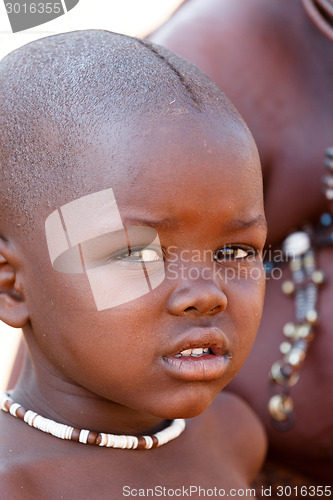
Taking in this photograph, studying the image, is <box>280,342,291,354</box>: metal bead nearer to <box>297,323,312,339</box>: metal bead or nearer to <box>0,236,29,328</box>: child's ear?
<box>297,323,312,339</box>: metal bead

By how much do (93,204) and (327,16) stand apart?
0.72m

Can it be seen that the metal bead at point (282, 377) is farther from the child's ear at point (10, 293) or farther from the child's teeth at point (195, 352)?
the child's ear at point (10, 293)

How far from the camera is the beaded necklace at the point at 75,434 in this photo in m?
1.07

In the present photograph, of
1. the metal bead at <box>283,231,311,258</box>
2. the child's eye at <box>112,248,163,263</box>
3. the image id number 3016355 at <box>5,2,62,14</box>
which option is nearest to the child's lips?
the child's eye at <box>112,248,163,263</box>

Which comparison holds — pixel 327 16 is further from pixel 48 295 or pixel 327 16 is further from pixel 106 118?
pixel 48 295

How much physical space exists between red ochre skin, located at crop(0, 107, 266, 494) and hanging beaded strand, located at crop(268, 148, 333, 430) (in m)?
0.30

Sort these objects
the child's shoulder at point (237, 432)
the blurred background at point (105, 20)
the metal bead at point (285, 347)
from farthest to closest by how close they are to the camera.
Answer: the blurred background at point (105, 20), the metal bead at point (285, 347), the child's shoulder at point (237, 432)

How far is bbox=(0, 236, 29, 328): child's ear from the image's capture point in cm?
107

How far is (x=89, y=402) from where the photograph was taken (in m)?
1.12

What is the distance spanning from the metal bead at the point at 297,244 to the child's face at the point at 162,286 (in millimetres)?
433

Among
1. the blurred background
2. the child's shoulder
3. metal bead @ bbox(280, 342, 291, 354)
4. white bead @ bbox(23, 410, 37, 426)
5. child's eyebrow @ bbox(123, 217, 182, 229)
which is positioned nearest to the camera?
child's eyebrow @ bbox(123, 217, 182, 229)

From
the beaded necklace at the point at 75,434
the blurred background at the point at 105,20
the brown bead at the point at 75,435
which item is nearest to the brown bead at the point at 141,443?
the beaded necklace at the point at 75,434

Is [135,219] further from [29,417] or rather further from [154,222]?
[29,417]

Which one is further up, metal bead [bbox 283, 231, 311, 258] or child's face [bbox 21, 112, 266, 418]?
child's face [bbox 21, 112, 266, 418]
